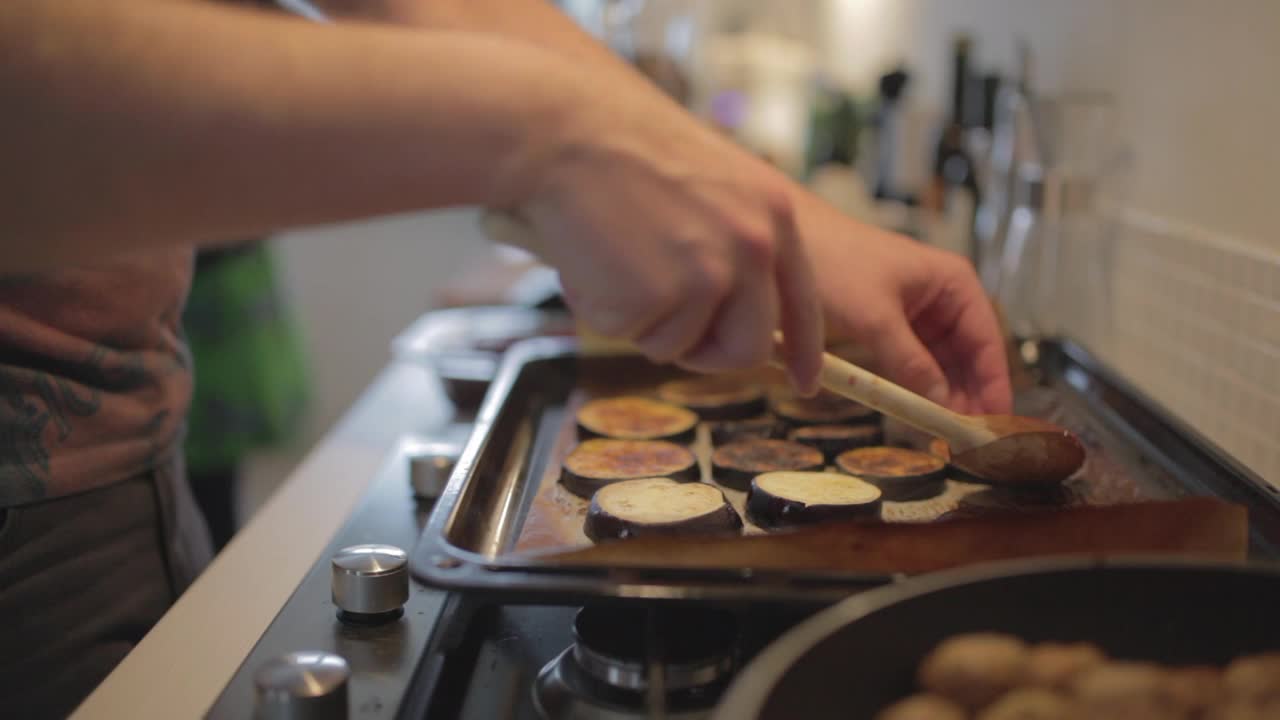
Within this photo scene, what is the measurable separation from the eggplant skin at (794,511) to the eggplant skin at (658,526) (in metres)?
0.04

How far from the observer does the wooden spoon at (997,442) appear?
976 millimetres

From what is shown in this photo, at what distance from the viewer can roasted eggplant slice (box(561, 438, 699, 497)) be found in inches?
42.2

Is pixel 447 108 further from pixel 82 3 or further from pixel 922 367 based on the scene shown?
pixel 922 367

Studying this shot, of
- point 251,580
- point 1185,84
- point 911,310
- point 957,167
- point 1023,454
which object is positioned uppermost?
point 1185,84

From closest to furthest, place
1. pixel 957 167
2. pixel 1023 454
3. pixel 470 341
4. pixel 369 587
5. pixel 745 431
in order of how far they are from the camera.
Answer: pixel 369 587
pixel 1023 454
pixel 745 431
pixel 470 341
pixel 957 167

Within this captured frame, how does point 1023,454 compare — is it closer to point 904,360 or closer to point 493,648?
point 904,360

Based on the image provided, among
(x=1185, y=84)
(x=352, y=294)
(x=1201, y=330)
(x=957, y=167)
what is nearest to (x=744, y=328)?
(x=1201, y=330)

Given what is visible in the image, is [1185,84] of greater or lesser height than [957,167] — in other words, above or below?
above

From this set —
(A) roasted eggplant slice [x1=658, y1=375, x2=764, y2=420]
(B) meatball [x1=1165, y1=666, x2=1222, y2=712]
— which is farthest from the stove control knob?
(A) roasted eggplant slice [x1=658, y1=375, x2=764, y2=420]

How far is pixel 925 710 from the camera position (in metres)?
0.57

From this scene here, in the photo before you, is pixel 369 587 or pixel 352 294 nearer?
pixel 369 587

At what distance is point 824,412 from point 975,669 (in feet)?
2.32

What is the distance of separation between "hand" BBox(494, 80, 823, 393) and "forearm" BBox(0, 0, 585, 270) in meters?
0.02

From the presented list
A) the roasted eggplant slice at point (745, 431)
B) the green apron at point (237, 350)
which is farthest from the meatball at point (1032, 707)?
the green apron at point (237, 350)
